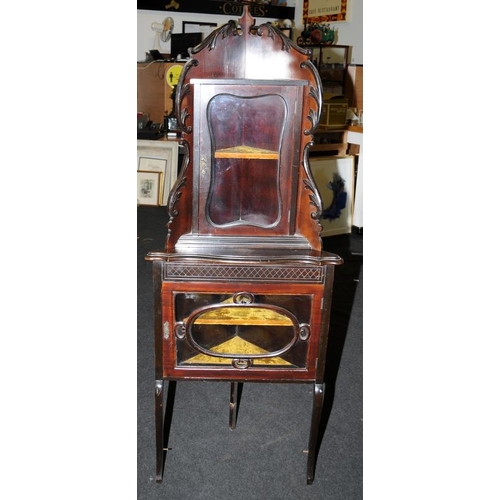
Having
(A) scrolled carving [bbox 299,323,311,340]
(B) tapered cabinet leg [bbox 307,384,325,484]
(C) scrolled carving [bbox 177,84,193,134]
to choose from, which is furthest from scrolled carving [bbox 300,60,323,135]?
(B) tapered cabinet leg [bbox 307,384,325,484]

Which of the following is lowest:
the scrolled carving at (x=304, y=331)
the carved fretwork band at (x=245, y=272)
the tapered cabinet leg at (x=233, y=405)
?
the tapered cabinet leg at (x=233, y=405)

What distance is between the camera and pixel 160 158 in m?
4.93

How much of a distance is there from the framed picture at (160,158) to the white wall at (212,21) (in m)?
1.23

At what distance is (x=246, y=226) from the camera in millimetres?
1696

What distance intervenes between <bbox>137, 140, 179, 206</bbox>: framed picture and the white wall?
123cm

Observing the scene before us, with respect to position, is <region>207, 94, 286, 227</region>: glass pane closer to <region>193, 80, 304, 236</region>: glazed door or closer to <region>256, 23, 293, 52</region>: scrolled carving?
<region>193, 80, 304, 236</region>: glazed door

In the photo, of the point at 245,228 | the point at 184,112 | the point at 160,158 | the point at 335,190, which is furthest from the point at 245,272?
the point at 160,158

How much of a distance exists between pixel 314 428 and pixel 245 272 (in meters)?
0.58

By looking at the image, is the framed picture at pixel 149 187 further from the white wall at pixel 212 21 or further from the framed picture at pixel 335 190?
the framed picture at pixel 335 190

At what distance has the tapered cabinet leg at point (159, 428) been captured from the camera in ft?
5.33

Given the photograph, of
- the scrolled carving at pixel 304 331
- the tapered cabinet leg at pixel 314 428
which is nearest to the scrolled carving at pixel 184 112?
the scrolled carving at pixel 304 331

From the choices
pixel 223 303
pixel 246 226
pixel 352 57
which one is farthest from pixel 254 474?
pixel 352 57

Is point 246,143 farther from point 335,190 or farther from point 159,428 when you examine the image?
point 335,190

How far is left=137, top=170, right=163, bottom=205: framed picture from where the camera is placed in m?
4.93
